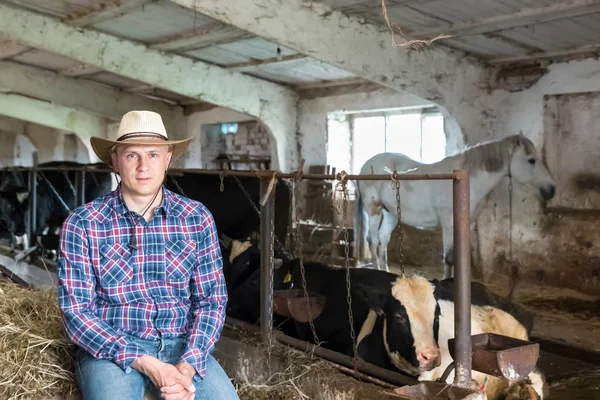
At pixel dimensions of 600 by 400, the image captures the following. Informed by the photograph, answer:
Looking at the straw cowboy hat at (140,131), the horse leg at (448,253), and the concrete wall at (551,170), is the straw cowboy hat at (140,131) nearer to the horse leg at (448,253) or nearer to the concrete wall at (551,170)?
the horse leg at (448,253)

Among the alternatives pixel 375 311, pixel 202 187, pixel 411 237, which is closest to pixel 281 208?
pixel 202 187

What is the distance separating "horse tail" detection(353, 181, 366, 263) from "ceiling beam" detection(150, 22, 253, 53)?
7.15 feet

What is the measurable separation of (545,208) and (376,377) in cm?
440

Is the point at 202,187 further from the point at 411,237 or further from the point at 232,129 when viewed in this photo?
the point at 232,129

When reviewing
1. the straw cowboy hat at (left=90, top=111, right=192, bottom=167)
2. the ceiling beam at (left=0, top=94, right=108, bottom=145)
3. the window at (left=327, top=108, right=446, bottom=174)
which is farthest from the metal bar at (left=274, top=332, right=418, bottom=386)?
the ceiling beam at (left=0, top=94, right=108, bottom=145)

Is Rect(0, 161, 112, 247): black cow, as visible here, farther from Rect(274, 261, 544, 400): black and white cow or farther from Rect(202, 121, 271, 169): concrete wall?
Rect(274, 261, 544, 400): black and white cow

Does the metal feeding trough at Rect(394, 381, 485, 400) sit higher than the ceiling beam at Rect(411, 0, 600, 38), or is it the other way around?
the ceiling beam at Rect(411, 0, 600, 38)

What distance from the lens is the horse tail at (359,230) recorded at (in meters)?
7.47

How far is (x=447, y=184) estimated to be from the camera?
21.2 feet

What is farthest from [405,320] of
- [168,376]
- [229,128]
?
[229,128]

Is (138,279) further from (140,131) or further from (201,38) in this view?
(201,38)

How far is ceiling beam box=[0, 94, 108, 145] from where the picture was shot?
1168 centimetres

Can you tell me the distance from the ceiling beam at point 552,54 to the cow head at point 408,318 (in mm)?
3780

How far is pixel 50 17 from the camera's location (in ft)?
22.2
